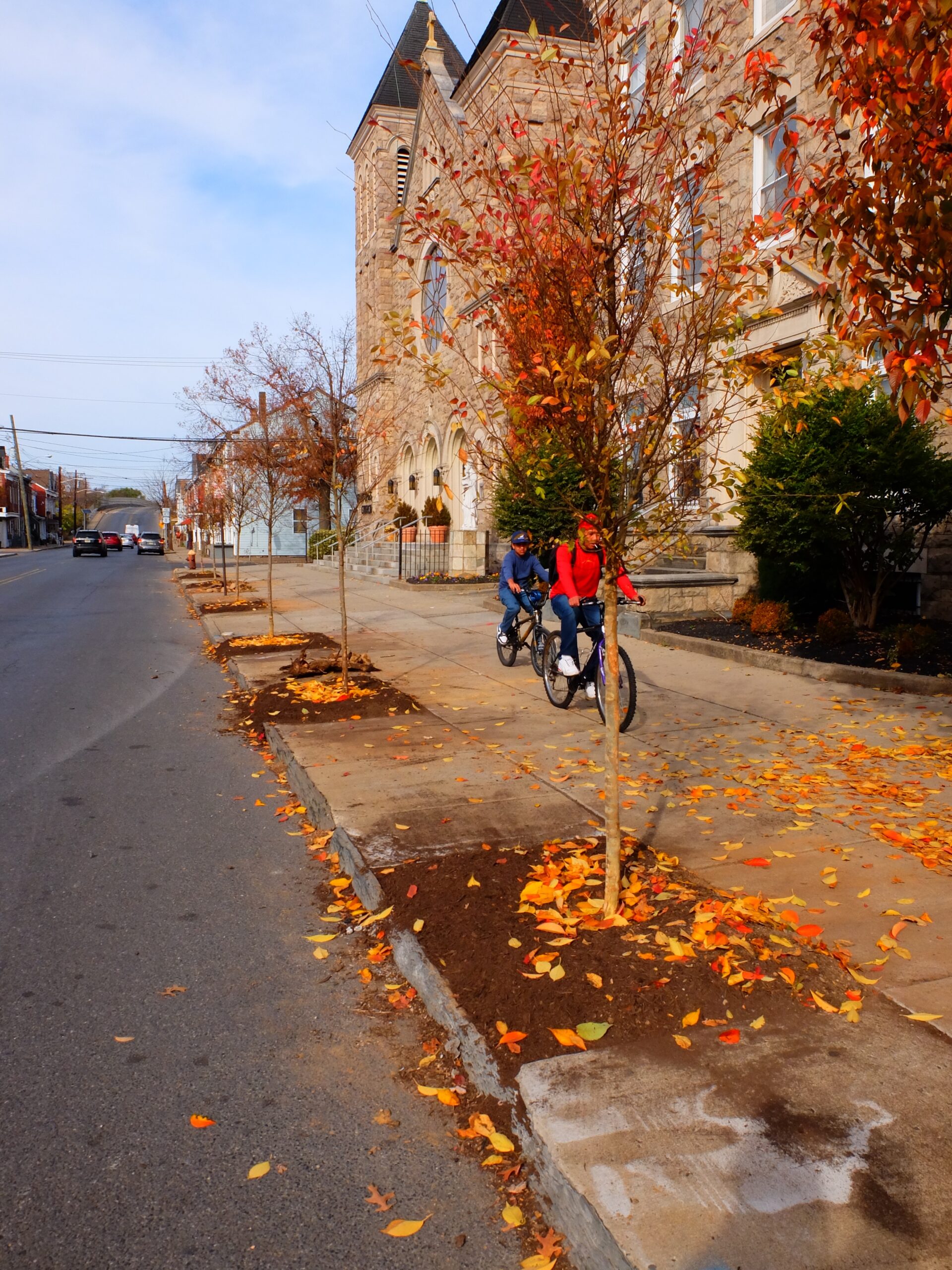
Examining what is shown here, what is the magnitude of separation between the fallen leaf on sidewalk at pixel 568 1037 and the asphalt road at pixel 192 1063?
46 cm

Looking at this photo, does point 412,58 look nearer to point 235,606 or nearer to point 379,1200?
point 235,606

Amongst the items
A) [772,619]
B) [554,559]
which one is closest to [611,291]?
[772,619]

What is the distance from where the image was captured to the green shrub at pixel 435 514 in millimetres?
30469

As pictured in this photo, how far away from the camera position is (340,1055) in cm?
353

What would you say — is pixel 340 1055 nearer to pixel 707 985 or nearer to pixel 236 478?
pixel 707 985

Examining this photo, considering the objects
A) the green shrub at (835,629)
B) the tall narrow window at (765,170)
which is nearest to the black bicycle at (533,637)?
the green shrub at (835,629)

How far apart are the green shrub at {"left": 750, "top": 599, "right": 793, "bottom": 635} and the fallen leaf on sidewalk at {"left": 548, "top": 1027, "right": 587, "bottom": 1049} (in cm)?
982

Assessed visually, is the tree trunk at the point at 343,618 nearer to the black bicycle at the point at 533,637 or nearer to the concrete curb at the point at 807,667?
→ the black bicycle at the point at 533,637

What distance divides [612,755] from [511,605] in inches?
254

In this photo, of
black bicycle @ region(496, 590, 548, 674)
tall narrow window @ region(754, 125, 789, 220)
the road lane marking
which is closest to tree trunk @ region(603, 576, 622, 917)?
black bicycle @ region(496, 590, 548, 674)

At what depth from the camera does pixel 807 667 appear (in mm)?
10367

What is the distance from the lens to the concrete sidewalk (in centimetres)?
243

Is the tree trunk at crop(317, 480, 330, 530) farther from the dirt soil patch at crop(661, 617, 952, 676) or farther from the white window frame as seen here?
the white window frame

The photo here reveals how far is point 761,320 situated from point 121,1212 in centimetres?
1526
